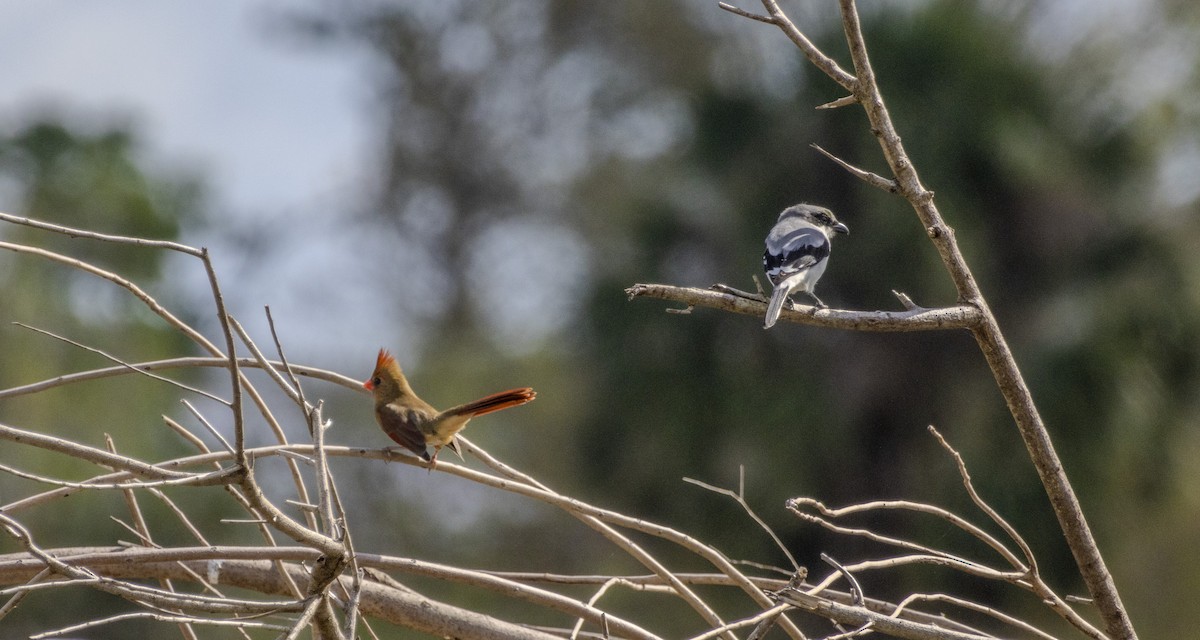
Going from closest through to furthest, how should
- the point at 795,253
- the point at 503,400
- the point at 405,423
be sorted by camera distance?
the point at 503,400
the point at 405,423
the point at 795,253

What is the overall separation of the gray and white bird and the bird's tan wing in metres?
1.20

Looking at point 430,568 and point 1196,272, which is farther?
point 1196,272

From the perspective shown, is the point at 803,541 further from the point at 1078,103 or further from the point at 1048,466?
the point at 1048,466

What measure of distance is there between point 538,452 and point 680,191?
291 inches

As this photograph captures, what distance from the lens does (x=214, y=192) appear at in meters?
14.6

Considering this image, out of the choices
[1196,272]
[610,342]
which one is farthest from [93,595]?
[1196,272]

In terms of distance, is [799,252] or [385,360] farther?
[385,360]

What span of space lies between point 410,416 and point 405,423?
0.16 feet

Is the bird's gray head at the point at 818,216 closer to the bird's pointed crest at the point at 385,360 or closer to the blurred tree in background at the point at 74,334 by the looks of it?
the bird's pointed crest at the point at 385,360

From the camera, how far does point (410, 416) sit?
13.9 ft

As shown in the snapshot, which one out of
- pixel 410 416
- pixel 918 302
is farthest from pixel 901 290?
pixel 410 416

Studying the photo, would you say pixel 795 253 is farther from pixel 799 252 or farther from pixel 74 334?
pixel 74 334

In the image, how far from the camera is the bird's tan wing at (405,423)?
4094 mm

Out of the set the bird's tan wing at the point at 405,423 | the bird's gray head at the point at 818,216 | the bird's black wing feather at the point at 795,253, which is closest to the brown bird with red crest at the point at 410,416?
the bird's tan wing at the point at 405,423
